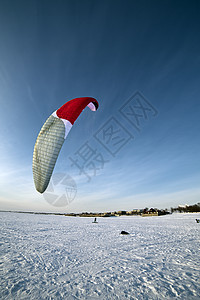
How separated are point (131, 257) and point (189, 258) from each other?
216 centimetres

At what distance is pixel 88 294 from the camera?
3.12m

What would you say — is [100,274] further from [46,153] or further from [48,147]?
[48,147]

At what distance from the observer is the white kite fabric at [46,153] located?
5543mm

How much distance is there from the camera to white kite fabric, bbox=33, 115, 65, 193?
18.2 feet

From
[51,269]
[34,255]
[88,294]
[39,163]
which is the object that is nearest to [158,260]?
[88,294]

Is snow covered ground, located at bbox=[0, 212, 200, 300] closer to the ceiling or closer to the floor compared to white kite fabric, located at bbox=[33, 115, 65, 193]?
closer to the floor

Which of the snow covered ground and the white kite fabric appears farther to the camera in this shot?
the white kite fabric

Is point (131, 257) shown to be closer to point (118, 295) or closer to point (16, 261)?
point (118, 295)

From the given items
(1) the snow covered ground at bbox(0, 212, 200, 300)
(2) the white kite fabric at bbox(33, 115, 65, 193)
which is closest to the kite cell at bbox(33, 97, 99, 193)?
(2) the white kite fabric at bbox(33, 115, 65, 193)

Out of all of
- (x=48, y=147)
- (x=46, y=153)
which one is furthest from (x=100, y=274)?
(x=48, y=147)

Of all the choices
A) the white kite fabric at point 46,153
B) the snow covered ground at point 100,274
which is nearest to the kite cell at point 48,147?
the white kite fabric at point 46,153

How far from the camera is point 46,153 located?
5.57 meters

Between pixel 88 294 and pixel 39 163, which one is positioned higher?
pixel 39 163

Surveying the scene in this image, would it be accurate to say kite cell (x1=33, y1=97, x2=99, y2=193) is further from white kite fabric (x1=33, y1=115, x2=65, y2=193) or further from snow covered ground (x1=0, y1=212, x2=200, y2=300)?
snow covered ground (x1=0, y1=212, x2=200, y2=300)
